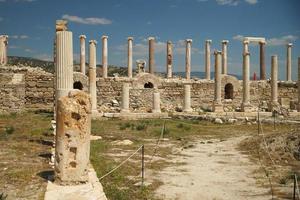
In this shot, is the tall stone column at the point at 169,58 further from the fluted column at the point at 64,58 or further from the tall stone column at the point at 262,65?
the fluted column at the point at 64,58

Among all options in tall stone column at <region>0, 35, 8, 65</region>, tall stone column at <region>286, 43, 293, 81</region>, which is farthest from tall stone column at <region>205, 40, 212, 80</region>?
tall stone column at <region>0, 35, 8, 65</region>

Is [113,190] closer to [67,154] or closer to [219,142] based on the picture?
[67,154]

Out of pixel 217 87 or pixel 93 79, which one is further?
pixel 217 87

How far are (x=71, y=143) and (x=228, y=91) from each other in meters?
29.1

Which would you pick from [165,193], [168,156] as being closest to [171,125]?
[168,156]

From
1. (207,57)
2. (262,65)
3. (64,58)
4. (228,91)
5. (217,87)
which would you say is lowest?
(228,91)

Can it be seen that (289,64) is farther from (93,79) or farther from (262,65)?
(93,79)

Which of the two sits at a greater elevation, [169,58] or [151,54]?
[151,54]

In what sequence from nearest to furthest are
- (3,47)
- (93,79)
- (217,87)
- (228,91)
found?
(93,79) < (217,87) < (3,47) < (228,91)

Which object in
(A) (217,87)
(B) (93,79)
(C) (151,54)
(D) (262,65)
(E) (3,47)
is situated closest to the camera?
(B) (93,79)

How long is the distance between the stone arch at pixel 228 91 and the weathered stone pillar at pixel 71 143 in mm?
28179

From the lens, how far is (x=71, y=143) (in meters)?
8.22

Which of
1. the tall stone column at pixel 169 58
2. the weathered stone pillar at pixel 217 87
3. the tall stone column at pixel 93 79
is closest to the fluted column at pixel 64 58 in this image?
the tall stone column at pixel 93 79

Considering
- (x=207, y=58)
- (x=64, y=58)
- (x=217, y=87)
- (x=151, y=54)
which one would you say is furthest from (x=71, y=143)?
(x=207, y=58)
